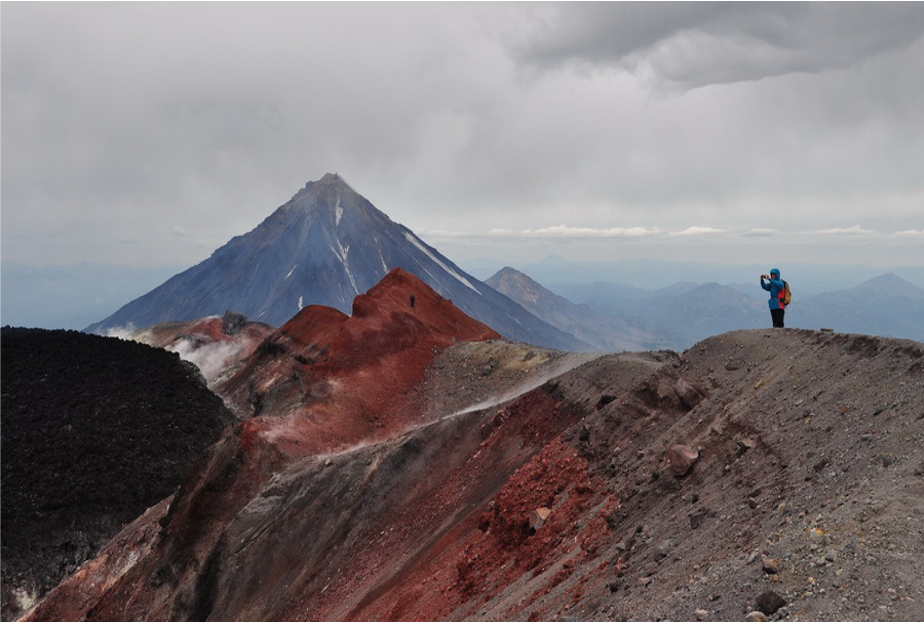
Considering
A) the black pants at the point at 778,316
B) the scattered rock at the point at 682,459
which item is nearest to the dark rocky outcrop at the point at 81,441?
the scattered rock at the point at 682,459

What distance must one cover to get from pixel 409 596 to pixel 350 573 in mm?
6272

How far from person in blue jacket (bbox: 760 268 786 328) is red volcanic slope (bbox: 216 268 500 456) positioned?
847 inches

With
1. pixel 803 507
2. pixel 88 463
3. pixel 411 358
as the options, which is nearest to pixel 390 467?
pixel 411 358

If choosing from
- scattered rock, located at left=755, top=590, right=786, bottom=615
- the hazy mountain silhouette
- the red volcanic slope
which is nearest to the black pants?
the hazy mountain silhouette

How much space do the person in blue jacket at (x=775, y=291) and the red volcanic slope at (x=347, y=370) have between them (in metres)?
21.5

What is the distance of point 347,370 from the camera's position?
39.9 meters

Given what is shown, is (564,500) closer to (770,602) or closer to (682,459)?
(682,459)

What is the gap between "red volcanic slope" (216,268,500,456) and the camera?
32.6 metres

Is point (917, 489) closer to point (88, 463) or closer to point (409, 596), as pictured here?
point (409, 596)

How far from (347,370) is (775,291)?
27911 millimetres

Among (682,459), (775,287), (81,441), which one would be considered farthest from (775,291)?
(81,441)

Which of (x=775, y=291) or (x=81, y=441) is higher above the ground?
(x=775, y=291)

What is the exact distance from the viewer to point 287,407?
3778 centimetres

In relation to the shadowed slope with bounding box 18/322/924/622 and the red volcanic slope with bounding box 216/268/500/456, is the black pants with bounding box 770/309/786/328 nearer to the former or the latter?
the shadowed slope with bounding box 18/322/924/622
